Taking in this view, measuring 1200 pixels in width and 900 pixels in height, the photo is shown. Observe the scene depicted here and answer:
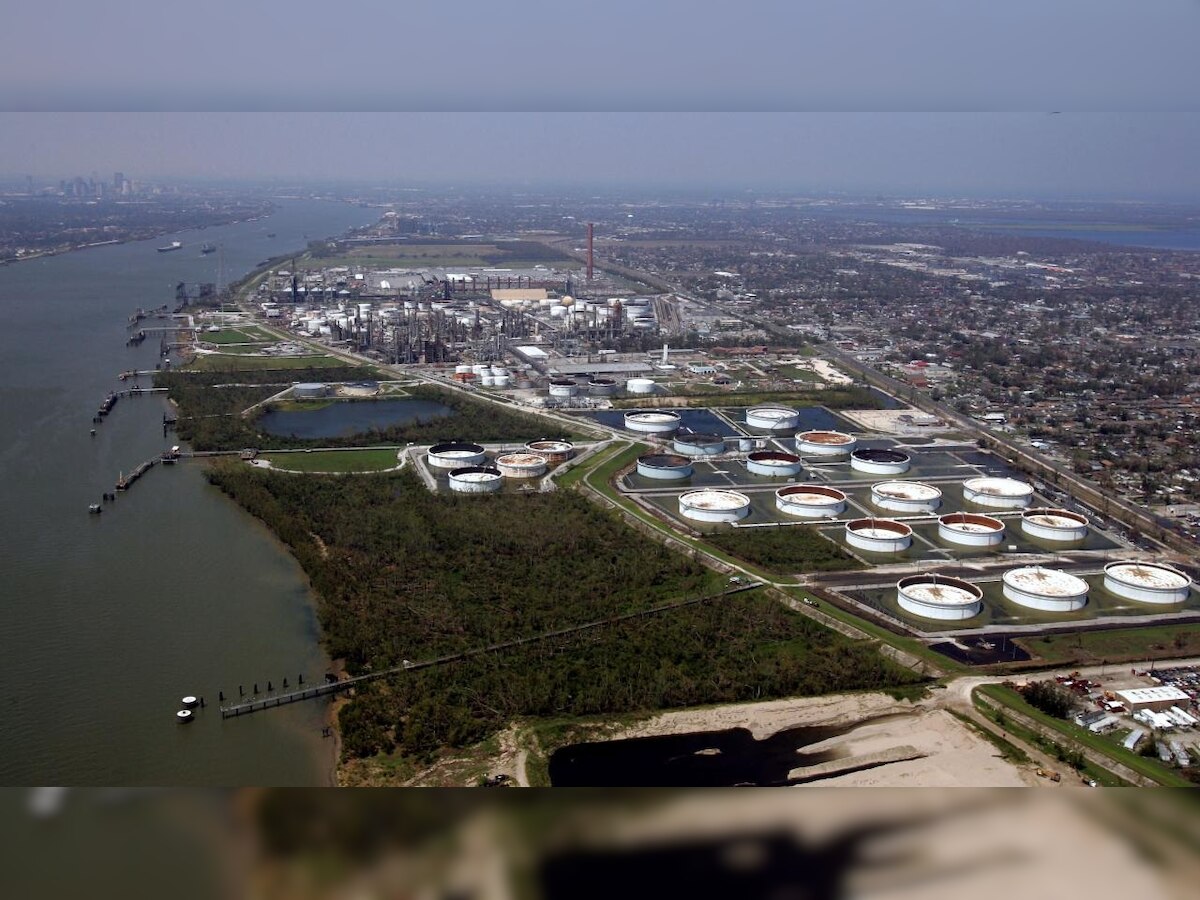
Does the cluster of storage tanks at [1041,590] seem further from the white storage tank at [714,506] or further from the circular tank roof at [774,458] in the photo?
the circular tank roof at [774,458]

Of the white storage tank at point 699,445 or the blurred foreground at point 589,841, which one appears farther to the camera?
the white storage tank at point 699,445

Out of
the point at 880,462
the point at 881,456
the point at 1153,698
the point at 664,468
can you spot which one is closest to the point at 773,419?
the point at 881,456

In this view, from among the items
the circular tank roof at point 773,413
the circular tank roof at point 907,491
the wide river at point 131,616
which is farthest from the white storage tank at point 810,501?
the wide river at point 131,616

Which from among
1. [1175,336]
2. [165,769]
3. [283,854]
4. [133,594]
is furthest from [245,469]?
[1175,336]

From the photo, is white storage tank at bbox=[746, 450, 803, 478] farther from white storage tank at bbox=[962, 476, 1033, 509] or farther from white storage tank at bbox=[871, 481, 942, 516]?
white storage tank at bbox=[962, 476, 1033, 509]

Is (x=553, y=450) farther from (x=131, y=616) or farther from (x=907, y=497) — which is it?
(x=131, y=616)

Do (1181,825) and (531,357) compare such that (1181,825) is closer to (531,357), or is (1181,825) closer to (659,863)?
(659,863)
